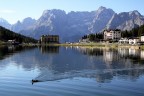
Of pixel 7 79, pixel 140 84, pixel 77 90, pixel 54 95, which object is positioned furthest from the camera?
pixel 7 79

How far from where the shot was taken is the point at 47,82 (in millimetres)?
56281

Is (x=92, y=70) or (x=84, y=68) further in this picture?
(x=84, y=68)

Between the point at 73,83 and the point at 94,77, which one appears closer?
the point at 73,83

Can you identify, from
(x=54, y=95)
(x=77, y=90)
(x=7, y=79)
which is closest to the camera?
(x=54, y=95)

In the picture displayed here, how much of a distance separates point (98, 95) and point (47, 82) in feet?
45.1

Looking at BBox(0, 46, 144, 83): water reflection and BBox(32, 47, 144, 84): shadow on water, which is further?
BBox(0, 46, 144, 83): water reflection

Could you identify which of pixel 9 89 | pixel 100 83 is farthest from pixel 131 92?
pixel 9 89

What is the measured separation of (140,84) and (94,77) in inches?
442

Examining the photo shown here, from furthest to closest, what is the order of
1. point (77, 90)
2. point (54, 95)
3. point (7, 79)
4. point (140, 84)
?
point (7, 79), point (140, 84), point (77, 90), point (54, 95)

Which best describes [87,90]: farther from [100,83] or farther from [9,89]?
[9,89]

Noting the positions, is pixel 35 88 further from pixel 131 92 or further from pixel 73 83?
pixel 131 92

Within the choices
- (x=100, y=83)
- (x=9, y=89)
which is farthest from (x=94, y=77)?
(x=9, y=89)

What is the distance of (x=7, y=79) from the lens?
60.0 metres

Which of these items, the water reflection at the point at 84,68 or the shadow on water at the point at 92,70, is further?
the water reflection at the point at 84,68
